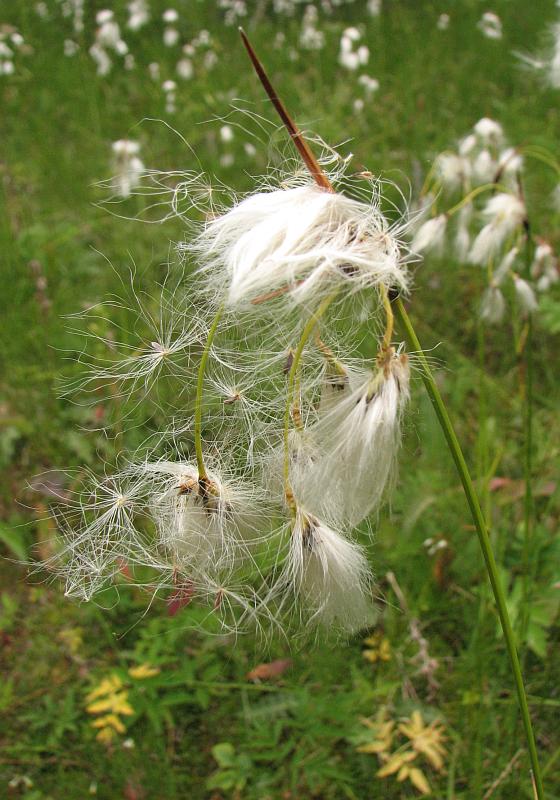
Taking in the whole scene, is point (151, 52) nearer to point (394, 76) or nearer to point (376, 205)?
point (394, 76)

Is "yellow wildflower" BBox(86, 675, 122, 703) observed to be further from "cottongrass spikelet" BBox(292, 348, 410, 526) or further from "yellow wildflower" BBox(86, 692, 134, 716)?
"cottongrass spikelet" BBox(292, 348, 410, 526)

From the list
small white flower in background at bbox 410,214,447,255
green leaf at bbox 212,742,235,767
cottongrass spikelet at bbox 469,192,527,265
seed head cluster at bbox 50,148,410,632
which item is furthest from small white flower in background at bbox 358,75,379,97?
green leaf at bbox 212,742,235,767

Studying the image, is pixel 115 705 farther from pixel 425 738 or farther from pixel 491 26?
pixel 491 26

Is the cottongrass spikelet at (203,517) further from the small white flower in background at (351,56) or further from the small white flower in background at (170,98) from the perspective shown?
the small white flower in background at (351,56)

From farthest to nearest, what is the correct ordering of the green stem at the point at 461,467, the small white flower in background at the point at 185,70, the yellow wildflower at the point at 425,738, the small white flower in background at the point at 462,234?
1. the small white flower in background at the point at 185,70
2. the small white flower in background at the point at 462,234
3. the yellow wildflower at the point at 425,738
4. the green stem at the point at 461,467

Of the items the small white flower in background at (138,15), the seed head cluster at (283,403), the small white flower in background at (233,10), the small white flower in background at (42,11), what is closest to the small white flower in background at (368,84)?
the small white flower in background at (233,10)

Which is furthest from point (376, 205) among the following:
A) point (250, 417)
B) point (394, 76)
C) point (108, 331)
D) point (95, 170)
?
point (394, 76)
